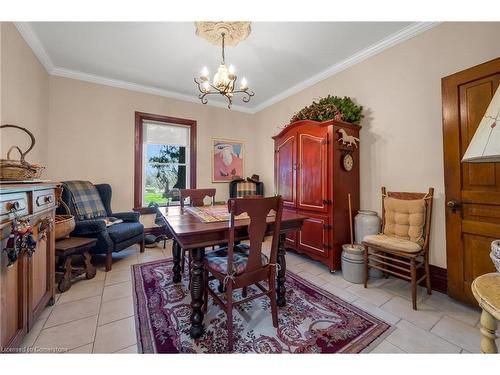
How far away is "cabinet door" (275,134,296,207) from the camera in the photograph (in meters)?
3.04

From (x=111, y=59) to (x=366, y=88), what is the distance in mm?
3427

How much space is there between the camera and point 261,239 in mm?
1523

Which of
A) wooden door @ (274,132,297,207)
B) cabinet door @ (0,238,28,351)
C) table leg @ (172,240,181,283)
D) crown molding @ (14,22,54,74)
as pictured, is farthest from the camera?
wooden door @ (274,132,297,207)

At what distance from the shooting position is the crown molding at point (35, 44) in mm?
2197

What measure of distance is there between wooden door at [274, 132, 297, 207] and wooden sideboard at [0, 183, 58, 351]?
260 cm

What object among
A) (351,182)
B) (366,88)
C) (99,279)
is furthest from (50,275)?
(366,88)

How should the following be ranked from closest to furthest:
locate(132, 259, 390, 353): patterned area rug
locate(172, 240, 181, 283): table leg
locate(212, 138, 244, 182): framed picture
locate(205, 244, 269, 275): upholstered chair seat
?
locate(132, 259, 390, 353): patterned area rug < locate(205, 244, 269, 275): upholstered chair seat < locate(172, 240, 181, 283): table leg < locate(212, 138, 244, 182): framed picture

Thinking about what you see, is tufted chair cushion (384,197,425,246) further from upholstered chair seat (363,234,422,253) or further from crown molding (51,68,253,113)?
crown molding (51,68,253,113)

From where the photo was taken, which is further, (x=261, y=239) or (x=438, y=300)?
(x=438, y=300)

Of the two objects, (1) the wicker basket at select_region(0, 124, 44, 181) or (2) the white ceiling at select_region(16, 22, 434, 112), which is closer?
(1) the wicker basket at select_region(0, 124, 44, 181)

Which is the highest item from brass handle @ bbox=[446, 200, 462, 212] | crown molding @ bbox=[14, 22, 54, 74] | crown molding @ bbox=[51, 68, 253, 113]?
crown molding @ bbox=[51, 68, 253, 113]

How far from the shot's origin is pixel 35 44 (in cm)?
247

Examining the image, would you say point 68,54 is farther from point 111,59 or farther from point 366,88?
point 366,88

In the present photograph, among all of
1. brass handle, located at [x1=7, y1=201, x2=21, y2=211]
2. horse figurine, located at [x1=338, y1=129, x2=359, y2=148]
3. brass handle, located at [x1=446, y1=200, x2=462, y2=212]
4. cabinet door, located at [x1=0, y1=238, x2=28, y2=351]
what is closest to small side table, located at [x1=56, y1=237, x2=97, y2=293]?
cabinet door, located at [x1=0, y1=238, x2=28, y2=351]
